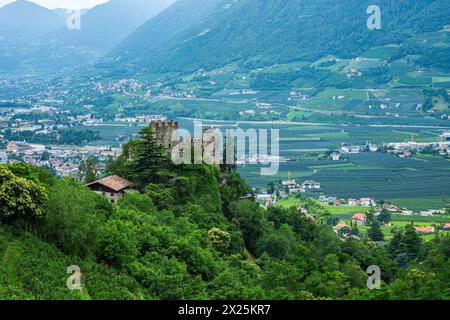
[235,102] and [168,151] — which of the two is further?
[235,102]

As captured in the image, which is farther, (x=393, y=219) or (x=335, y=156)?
(x=335, y=156)

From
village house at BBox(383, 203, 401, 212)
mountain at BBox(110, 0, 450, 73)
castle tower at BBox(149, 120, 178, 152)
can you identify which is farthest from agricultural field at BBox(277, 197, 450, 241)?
mountain at BBox(110, 0, 450, 73)

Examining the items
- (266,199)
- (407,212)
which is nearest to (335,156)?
(266,199)

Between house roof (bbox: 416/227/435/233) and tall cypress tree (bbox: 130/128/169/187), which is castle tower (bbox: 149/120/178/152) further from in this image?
house roof (bbox: 416/227/435/233)

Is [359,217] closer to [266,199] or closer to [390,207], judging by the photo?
[390,207]

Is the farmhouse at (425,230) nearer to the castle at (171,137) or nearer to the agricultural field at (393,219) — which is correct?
the agricultural field at (393,219)

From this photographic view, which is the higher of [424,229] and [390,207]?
[390,207]

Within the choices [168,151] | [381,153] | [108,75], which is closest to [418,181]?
[381,153]

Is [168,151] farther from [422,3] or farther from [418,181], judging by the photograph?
[422,3]
